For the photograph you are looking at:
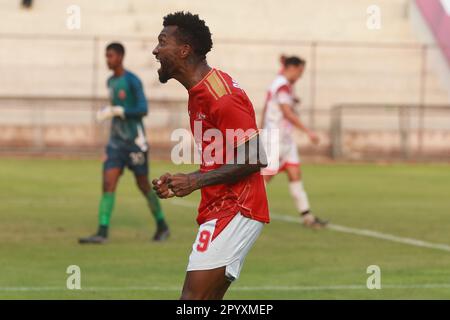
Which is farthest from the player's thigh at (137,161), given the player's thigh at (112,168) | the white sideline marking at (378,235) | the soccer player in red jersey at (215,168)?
the soccer player in red jersey at (215,168)

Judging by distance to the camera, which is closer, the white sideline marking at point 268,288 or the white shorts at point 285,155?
the white sideline marking at point 268,288

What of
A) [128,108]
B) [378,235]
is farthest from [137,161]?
[378,235]

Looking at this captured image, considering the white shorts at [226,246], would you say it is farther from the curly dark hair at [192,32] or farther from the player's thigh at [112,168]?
the player's thigh at [112,168]

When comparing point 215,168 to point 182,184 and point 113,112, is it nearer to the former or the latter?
point 182,184

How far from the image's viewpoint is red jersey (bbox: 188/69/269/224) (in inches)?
304

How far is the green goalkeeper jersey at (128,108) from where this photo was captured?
1552 cm

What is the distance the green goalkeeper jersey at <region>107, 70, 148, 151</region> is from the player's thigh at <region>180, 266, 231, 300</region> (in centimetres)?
796

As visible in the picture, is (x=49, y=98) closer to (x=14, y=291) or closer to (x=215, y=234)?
(x=14, y=291)

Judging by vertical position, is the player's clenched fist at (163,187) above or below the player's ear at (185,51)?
below

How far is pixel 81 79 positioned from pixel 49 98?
326cm

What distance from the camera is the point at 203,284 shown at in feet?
25.0

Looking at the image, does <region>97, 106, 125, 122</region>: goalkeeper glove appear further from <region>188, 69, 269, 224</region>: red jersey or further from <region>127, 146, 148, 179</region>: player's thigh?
<region>188, 69, 269, 224</region>: red jersey

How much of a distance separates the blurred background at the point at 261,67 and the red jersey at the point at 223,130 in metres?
24.9

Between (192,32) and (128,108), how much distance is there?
769 cm
